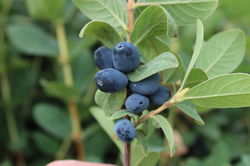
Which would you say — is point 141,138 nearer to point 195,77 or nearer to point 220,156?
point 195,77

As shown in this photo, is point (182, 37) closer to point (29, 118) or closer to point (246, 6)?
point (246, 6)

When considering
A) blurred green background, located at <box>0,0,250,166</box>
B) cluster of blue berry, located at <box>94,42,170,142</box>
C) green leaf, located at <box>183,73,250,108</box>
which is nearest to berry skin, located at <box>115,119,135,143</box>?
cluster of blue berry, located at <box>94,42,170,142</box>

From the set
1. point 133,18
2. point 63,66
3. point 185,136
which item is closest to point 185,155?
point 185,136

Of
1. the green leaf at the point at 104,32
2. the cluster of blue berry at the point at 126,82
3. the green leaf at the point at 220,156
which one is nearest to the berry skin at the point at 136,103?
the cluster of blue berry at the point at 126,82

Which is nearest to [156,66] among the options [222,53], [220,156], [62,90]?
[222,53]

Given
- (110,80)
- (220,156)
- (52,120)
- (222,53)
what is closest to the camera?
(110,80)
